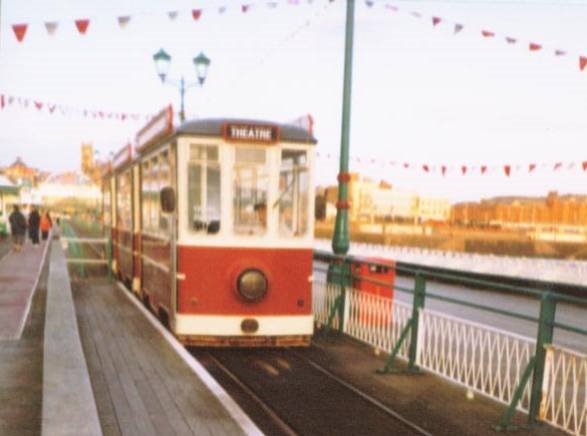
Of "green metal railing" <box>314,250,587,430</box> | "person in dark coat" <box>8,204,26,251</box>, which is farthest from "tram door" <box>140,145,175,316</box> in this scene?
"person in dark coat" <box>8,204,26,251</box>

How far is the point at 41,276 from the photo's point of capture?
52.5 feet

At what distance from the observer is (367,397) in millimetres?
6539

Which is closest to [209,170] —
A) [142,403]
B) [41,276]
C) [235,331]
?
[235,331]

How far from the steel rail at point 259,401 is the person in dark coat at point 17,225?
19543 mm

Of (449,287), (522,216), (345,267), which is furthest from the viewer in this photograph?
(522,216)

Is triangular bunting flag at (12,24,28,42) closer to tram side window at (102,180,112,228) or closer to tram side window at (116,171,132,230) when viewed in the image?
tram side window at (116,171,132,230)

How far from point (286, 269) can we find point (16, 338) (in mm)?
3768

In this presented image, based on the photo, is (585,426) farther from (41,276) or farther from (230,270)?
(41,276)

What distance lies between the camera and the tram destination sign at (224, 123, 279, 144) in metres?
8.38

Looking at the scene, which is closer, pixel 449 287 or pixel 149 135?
pixel 149 135

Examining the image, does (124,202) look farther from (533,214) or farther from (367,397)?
(533,214)

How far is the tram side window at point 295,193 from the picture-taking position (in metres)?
8.65

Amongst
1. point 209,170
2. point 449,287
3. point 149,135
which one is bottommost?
→ point 449,287

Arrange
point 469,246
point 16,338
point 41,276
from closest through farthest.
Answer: point 16,338, point 41,276, point 469,246
